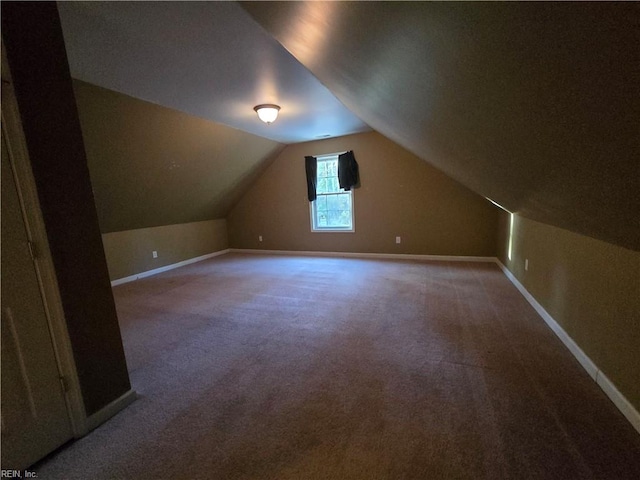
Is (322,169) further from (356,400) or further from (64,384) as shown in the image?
(64,384)

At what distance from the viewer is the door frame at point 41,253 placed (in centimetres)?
107

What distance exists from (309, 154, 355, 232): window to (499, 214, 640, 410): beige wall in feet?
10.1

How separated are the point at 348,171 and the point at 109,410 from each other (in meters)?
4.33

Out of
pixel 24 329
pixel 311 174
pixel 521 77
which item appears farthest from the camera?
pixel 311 174

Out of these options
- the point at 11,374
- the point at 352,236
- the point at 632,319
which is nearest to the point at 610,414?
the point at 632,319

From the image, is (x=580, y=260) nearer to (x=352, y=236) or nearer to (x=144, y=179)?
(x=352, y=236)

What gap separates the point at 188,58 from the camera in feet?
6.37

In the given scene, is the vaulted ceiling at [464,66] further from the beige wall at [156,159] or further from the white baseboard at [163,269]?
the white baseboard at [163,269]

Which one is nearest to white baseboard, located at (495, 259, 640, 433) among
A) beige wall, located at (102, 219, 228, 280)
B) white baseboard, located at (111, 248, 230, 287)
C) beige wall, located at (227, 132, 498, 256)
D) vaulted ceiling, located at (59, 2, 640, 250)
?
vaulted ceiling, located at (59, 2, 640, 250)

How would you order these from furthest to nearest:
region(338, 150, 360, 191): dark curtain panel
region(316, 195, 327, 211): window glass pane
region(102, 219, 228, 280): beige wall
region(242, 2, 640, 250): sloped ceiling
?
region(316, 195, 327, 211): window glass pane < region(338, 150, 360, 191): dark curtain panel < region(102, 219, 228, 280): beige wall < region(242, 2, 640, 250): sloped ceiling

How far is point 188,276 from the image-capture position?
422 cm

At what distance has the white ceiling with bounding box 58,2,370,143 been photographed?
149cm

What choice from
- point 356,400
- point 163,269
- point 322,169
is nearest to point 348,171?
point 322,169

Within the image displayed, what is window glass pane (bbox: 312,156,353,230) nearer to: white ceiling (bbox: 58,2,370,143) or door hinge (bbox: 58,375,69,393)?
white ceiling (bbox: 58,2,370,143)
